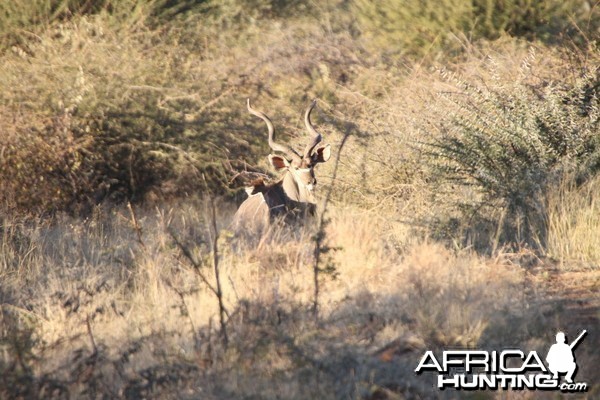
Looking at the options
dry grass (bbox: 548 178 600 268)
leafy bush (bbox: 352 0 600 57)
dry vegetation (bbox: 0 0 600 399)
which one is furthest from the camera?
leafy bush (bbox: 352 0 600 57)

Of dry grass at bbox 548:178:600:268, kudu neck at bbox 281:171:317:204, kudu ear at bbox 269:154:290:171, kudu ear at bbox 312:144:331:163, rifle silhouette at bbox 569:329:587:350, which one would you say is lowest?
rifle silhouette at bbox 569:329:587:350

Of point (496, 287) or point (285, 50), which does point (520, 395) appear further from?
point (285, 50)

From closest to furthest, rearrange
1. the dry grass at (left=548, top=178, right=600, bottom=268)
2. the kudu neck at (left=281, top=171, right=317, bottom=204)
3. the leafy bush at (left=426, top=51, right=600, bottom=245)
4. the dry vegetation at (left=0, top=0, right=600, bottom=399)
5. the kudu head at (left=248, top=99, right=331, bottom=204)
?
the dry vegetation at (left=0, top=0, right=600, bottom=399) → the dry grass at (left=548, top=178, right=600, bottom=268) → the leafy bush at (left=426, top=51, right=600, bottom=245) → the kudu head at (left=248, top=99, right=331, bottom=204) → the kudu neck at (left=281, top=171, right=317, bottom=204)

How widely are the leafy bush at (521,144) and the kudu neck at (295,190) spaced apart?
2253 millimetres

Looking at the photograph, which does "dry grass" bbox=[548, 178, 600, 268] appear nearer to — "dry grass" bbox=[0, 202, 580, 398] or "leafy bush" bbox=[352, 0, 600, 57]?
"dry grass" bbox=[0, 202, 580, 398]

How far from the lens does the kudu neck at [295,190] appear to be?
12625 millimetres

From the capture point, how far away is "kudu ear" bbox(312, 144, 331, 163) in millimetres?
12570

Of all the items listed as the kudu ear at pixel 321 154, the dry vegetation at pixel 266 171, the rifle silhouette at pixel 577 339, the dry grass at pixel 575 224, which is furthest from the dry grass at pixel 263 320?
the kudu ear at pixel 321 154

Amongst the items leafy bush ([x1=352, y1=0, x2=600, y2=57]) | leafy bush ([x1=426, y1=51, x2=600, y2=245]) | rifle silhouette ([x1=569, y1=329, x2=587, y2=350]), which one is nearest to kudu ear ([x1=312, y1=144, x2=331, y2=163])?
leafy bush ([x1=426, y1=51, x2=600, y2=245])

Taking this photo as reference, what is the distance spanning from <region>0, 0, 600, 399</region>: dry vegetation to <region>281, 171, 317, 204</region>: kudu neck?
559mm

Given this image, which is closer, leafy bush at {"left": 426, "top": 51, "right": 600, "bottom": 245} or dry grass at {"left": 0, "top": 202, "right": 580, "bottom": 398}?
dry grass at {"left": 0, "top": 202, "right": 580, "bottom": 398}

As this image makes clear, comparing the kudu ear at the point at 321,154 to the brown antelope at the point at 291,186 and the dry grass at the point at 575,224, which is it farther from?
the dry grass at the point at 575,224

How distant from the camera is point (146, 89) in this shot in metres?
14.8

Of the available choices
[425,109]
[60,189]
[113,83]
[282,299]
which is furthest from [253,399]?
[113,83]
